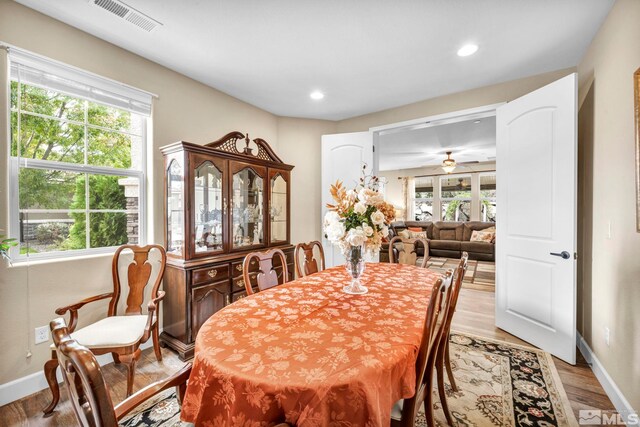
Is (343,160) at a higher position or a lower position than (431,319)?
higher

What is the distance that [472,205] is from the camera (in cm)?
804

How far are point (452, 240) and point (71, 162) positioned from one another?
7334 millimetres

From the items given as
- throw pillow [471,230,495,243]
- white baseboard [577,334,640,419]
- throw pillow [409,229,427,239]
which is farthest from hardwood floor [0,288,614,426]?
throw pillow [409,229,427,239]

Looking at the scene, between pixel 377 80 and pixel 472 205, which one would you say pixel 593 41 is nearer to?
pixel 377 80

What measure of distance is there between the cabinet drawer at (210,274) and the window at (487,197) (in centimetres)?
779

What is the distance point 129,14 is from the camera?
1.86m

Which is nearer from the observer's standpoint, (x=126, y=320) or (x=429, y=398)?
(x=429, y=398)

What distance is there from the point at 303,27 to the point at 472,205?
7.70 m

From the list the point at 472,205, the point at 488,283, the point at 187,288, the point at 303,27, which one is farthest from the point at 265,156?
the point at 472,205

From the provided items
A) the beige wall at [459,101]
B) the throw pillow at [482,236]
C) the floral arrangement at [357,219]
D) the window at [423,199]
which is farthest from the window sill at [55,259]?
the window at [423,199]

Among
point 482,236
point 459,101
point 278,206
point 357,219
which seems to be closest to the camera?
point 357,219

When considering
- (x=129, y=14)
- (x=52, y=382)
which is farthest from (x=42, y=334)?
(x=129, y=14)

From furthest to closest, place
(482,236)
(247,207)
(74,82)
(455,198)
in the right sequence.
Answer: (455,198) → (482,236) → (247,207) → (74,82)

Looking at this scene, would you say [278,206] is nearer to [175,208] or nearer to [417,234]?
[175,208]
